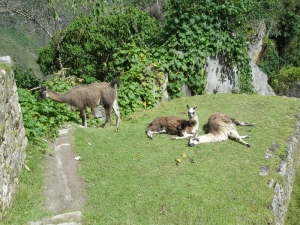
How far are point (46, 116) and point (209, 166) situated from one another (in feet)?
12.7

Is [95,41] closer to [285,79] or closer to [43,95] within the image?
[43,95]

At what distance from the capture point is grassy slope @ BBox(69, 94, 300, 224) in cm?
577

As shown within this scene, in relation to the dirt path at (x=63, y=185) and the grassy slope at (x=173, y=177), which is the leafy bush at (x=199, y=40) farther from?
the dirt path at (x=63, y=185)

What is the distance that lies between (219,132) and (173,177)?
7.42 ft

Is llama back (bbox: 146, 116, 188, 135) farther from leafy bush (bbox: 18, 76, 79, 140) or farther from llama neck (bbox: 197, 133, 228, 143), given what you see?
leafy bush (bbox: 18, 76, 79, 140)

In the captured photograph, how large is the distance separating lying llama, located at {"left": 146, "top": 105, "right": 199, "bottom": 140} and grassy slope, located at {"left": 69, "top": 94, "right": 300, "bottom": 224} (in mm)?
190

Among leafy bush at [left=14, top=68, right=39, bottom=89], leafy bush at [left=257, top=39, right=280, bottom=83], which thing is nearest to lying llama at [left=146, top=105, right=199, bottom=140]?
leafy bush at [left=14, top=68, right=39, bottom=89]

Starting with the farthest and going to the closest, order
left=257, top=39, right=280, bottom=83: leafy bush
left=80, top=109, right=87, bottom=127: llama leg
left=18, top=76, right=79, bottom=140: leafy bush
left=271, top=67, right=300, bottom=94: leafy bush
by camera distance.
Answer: left=257, top=39, right=280, bottom=83: leafy bush, left=271, top=67, right=300, bottom=94: leafy bush, left=80, top=109, right=87, bottom=127: llama leg, left=18, top=76, right=79, bottom=140: leafy bush

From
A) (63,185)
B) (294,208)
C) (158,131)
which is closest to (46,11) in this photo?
(158,131)

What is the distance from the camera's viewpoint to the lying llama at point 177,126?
341 inches

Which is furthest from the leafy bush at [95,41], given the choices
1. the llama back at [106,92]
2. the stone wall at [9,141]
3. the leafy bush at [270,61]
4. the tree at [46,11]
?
the leafy bush at [270,61]

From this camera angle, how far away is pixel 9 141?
5793 mm

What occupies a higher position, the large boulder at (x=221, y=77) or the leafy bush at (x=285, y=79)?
the large boulder at (x=221, y=77)

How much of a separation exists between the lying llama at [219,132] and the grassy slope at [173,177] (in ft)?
0.64
